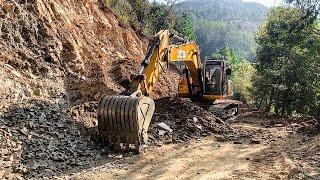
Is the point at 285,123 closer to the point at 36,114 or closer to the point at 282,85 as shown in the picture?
the point at 282,85

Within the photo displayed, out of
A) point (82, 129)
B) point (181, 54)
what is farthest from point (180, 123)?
point (82, 129)

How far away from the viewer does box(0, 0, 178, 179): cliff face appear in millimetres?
7438

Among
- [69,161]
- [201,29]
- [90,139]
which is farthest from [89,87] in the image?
[201,29]

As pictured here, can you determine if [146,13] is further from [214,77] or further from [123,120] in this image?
[123,120]

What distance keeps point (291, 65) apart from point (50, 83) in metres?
13.5

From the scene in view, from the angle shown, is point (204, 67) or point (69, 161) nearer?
point (69, 161)

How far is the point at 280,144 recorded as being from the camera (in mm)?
9984

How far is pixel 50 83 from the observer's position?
1040 cm

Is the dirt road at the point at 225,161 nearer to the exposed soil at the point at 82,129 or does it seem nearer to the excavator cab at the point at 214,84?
the exposed soil at the point at 82,129

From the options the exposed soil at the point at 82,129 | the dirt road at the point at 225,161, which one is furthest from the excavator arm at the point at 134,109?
the dirt road at the point at 225,161

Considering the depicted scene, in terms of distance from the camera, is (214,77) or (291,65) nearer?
(214,77)

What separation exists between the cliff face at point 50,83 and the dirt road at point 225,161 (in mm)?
866

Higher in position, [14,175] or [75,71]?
[75,71]

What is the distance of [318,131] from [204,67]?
15.1 ft
